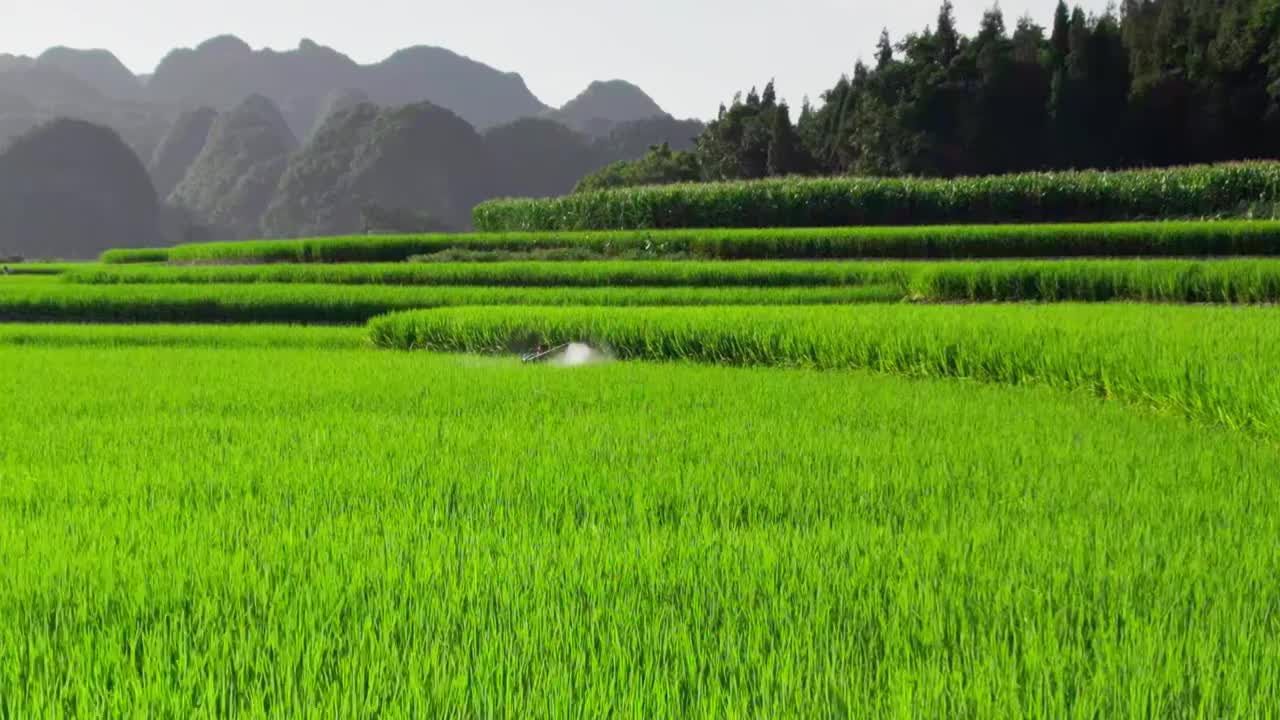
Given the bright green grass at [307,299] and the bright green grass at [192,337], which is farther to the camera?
the bright green grass at [307,299]

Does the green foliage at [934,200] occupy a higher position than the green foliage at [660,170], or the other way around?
the green foliage at [660,170]

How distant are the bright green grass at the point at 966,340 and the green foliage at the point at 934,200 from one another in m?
15.7

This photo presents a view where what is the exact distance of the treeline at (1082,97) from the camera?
121 ft

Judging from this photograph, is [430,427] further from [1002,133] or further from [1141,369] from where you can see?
[1002,133]

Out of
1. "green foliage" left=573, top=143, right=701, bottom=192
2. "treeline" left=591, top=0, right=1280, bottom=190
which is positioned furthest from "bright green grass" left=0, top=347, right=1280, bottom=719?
"green foliage" left=573, top=143, right=701, bottom=192

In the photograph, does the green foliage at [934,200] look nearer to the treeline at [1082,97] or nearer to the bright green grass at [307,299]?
the bright green grass at [307,299]

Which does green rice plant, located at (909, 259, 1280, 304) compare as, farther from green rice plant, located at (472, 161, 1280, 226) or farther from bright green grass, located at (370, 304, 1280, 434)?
green rice plant, located at (472, 161, 1280, 226)

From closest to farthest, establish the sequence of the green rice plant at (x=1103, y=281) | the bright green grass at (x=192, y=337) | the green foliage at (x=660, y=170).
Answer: the bright green grass at (x=192, y=337) → the green rice plant at (x=1103, y=281) → the green foliage at (x=660, y=170)

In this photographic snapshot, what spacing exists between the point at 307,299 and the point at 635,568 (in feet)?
38.0

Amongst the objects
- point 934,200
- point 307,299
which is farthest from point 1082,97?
point 307,299

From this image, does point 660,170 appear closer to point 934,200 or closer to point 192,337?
point 934,200

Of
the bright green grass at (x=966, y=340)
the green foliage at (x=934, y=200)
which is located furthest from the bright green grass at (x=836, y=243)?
the bright green grass at (x=966, y=340)

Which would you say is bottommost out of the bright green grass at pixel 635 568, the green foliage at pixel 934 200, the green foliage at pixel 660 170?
the bright green grass at pixel 635 568

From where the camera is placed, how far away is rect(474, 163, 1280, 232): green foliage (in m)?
22.0
